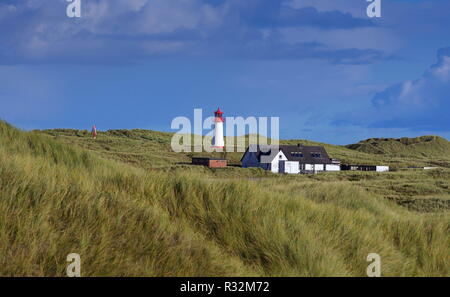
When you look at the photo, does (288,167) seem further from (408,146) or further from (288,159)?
(408,146)

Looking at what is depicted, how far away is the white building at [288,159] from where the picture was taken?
69.1m

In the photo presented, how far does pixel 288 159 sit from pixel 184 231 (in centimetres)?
6250

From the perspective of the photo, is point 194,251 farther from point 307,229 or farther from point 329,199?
point 329,199

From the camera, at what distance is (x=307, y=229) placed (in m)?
9.12

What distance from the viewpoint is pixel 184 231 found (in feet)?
27.7

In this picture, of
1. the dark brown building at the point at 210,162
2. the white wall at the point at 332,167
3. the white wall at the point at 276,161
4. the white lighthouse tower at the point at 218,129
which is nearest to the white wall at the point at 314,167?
the white wall at the point at 332,167

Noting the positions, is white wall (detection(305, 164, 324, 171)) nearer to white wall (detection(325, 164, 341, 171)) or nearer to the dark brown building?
white wall (detection(325, 164, 341, 171))

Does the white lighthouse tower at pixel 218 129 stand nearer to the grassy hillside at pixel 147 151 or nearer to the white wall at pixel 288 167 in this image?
the grassy hillside at pixel 147 151

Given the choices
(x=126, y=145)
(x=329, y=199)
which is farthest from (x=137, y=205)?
(x=126, y=145)

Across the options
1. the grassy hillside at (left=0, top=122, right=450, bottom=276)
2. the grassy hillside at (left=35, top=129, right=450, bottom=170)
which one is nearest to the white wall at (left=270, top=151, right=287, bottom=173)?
the grassy hillside at (left=35, top=129, right=450, bottom=170)

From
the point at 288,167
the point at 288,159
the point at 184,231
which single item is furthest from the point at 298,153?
the point at 184,231

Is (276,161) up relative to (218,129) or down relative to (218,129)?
down

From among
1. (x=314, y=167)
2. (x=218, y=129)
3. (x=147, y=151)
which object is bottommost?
(x=314, y=167)
